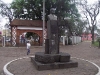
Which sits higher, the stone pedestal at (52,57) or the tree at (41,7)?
the tree at (41,7)

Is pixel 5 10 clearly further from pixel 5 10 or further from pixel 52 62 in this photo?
pixel 52 62

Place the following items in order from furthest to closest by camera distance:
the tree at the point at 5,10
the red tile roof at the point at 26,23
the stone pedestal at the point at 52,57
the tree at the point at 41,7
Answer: the tree at the point at 5,10
the tree at the point at 41,7
the red tile roof at the point at 26,23
the stone pedestal at the point at 52,57

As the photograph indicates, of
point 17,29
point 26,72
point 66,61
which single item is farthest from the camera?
point 17,29

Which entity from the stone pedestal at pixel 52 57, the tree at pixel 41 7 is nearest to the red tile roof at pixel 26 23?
the tree at pixel 41 7

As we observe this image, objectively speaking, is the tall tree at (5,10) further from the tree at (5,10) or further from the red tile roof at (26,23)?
the red tile roof at (26,23)

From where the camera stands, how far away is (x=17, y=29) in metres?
25.9

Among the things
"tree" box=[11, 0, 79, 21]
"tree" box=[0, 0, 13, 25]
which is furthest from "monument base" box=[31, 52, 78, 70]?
"tree" box=[0, 0, 13, 25]

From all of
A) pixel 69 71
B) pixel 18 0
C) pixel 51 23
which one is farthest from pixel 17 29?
pixel 69 71

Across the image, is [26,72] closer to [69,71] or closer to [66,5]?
[69,71]

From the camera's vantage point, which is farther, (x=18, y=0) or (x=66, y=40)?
(x=66, y=40)

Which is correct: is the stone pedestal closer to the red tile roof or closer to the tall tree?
the red tile roof

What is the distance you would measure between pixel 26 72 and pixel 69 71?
2024mm

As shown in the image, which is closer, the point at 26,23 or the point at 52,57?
the point at 52,57

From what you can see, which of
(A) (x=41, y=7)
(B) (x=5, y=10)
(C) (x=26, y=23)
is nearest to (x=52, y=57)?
(C) (x=26, y=23)
